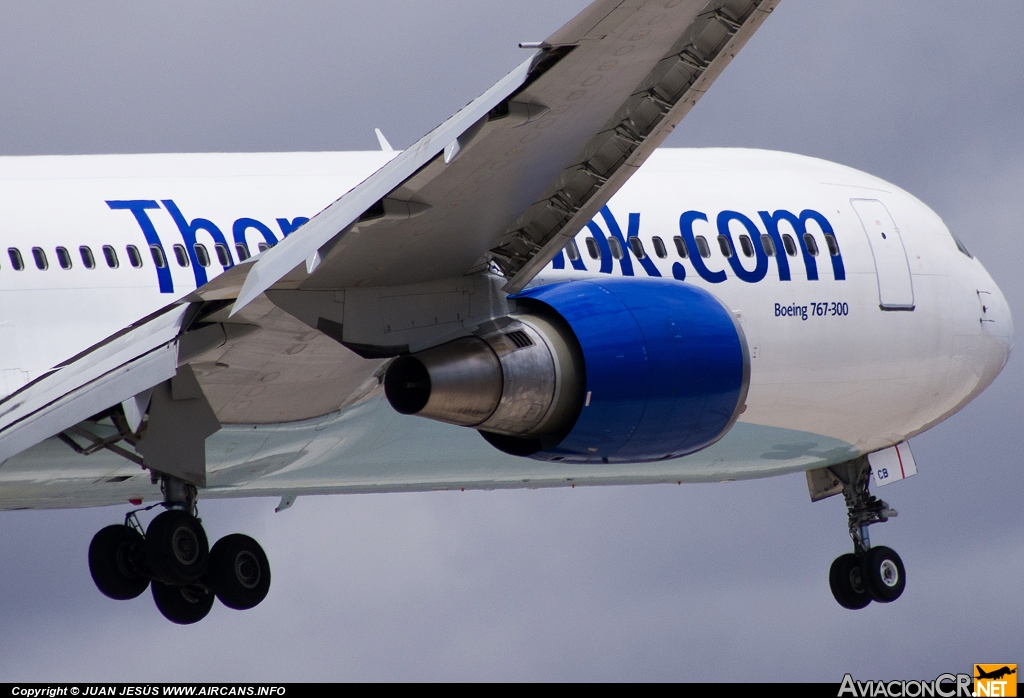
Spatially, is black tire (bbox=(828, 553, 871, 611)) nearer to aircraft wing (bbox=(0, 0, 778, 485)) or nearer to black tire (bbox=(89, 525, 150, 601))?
black tire (bbox=(89, 525, 150, 601))

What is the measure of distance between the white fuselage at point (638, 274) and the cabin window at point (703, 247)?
29 mm

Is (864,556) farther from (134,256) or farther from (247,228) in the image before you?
(134,256)

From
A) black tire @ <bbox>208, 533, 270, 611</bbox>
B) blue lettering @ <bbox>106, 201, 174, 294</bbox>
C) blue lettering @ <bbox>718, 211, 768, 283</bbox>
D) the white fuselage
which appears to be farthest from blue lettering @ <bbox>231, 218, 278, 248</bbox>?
blue lettering @ <bbox>718, 211, 768, 283</bbox>

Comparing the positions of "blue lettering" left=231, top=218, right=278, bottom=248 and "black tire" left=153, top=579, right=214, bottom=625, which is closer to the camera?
"blue lettering" left=231, top=218, right=278, bottom=248

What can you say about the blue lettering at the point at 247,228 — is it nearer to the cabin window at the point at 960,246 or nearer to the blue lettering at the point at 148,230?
the blue lettering at the point at 148,230

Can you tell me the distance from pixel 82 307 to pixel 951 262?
995 cm

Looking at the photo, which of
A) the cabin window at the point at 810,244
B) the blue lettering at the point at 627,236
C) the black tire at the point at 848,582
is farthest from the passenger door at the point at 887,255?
the black tire at the point at 848,582

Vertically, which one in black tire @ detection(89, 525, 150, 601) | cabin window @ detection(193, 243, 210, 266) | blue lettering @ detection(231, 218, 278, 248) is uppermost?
blue lettering @ detection(231, 218, 278, 248)

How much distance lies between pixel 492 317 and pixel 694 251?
5153 mm

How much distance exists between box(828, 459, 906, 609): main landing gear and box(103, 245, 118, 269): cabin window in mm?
9401

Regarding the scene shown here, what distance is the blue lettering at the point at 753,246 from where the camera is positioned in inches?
694

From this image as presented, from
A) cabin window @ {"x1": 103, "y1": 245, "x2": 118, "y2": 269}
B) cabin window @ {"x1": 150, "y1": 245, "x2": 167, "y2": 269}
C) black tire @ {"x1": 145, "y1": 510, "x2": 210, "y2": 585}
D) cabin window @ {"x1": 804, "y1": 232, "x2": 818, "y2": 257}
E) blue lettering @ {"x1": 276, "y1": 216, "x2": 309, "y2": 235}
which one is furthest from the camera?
cabin window @ {"x1": 804, "y1": 232, "x2": 818, "y2": 257}

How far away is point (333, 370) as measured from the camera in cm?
1351

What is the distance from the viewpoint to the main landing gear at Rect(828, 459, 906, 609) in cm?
2053
